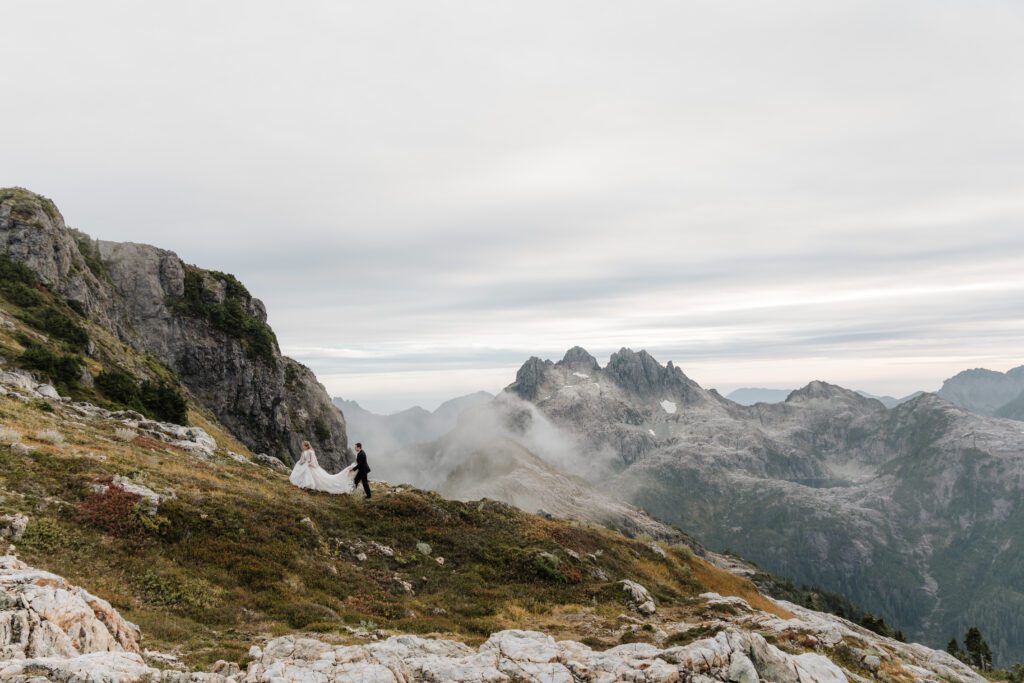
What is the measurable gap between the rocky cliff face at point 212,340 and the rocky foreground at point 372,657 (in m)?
96.9

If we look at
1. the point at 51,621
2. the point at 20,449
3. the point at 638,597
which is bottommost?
the point at 638,597

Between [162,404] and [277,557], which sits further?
[162,404]

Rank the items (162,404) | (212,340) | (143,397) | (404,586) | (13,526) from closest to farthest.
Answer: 1. (13,526)
2. (404,586)
3. (143,397)
4. (162,404)
5. (212,340)

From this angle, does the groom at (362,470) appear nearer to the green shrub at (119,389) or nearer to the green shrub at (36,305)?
the green shrub at (119,389)

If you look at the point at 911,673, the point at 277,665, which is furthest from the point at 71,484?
the point at 911,673

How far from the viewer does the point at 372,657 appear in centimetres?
1545

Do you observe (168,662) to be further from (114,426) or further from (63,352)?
(63,352)

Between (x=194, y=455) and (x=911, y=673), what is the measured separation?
42.7 m

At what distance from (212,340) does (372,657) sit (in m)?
117

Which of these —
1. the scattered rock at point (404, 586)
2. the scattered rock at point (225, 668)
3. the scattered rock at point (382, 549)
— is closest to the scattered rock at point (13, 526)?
the scattered rock at point (225, 668)

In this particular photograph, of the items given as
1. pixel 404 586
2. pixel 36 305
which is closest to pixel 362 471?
pixel 404 586

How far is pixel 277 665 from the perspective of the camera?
1412 cm

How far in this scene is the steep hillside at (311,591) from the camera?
14.3 m

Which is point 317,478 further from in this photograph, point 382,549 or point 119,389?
point 119,389
